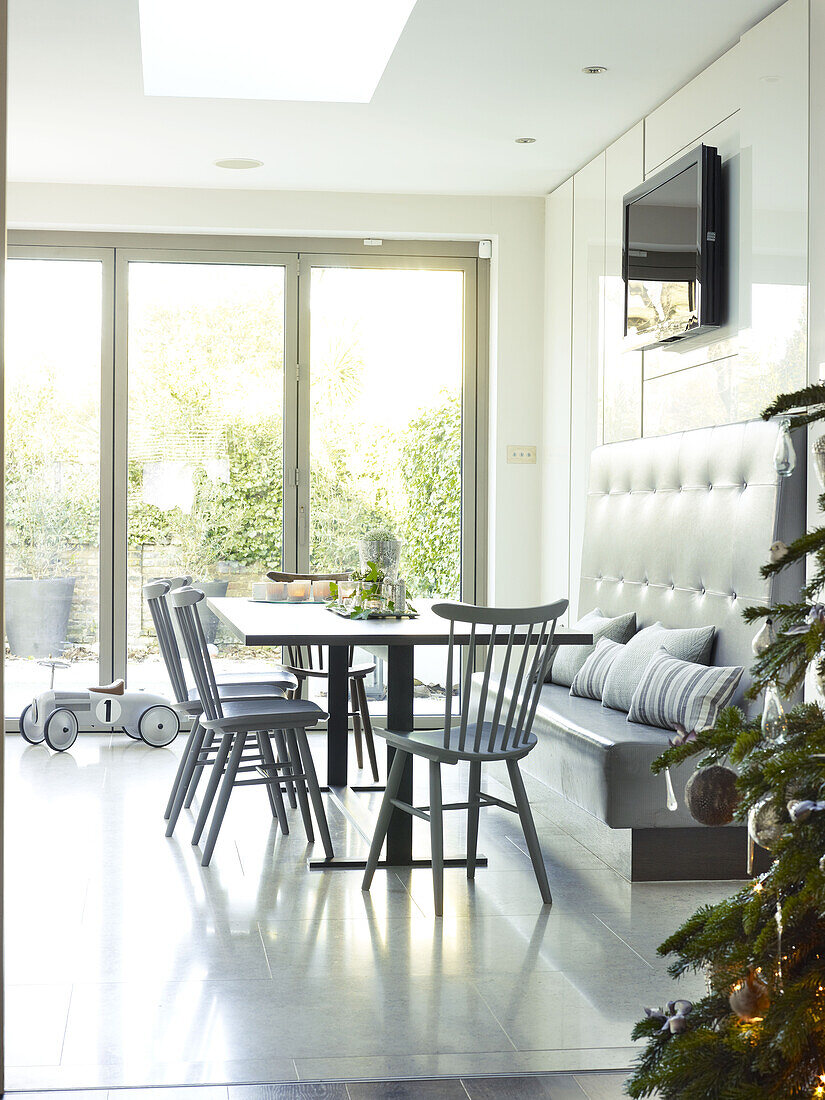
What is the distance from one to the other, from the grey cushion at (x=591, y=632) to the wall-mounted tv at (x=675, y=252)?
110 cm

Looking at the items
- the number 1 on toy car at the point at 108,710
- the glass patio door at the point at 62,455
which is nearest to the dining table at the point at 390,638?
the number 1 on toy car at the point at 108,710

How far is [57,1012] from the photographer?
2.64 meters

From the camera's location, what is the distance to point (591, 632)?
4.48 metres

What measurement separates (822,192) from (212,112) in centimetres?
264

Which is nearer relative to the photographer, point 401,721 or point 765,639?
point 765,639

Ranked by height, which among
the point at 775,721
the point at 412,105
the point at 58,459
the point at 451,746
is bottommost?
the point at 451,746

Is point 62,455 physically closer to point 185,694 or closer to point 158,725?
point 158,725

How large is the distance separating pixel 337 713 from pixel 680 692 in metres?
1.70

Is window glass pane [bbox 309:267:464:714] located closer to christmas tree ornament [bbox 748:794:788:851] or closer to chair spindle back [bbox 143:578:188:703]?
chair spindle back [bbox 143:578:188:703]

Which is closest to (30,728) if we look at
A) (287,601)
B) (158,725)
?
(158,725)

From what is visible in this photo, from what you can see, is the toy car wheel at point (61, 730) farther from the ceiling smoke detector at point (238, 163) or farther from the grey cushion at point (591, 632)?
the ceiling smoke detector at point (238, 163)

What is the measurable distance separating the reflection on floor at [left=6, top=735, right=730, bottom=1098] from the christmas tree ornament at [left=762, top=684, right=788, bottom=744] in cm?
108

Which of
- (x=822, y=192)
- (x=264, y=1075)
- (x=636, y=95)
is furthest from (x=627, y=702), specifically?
(x=636, y=95)

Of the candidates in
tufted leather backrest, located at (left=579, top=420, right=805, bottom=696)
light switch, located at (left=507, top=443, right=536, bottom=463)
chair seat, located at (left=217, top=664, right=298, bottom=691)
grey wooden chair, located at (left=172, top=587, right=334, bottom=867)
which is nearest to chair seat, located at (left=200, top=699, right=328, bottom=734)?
grey wooden chair, located at (left=172, top=587, right=334, bottom=867)
